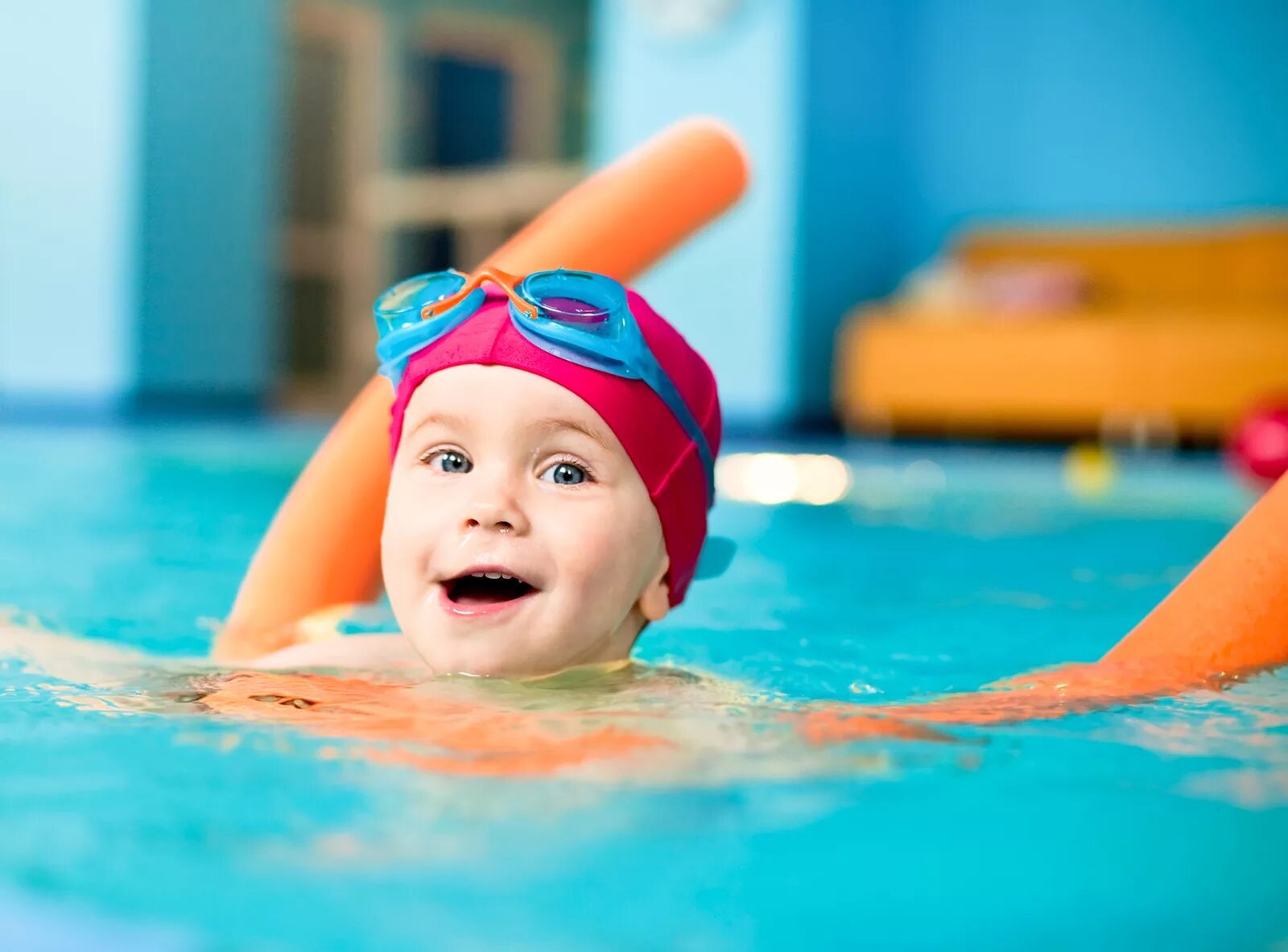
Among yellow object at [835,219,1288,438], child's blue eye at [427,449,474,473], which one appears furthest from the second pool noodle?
yellow object at [835,219,1288,438]

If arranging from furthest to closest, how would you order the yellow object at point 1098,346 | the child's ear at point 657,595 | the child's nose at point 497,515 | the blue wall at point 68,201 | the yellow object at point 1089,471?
1. the blue wall at point 68,201
2. the yellow object at point 1098,346
3. the yellow object at point 1089,471
4. the child's ear at point 657,595
5. the child's nose at point 497,515

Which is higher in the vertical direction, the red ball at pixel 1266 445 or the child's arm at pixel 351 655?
the child's arm at pixel 351 655

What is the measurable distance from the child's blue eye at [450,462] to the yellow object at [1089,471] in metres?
5.63

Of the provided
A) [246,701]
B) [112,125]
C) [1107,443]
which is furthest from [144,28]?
[246,701]

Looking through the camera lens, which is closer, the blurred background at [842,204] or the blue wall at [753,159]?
the blurred background at [842,204]

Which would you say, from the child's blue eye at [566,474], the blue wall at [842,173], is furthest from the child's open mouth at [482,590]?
the blue wall at [842,173]

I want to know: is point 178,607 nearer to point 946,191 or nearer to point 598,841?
point 598,841

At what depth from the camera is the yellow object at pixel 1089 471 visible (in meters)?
7.69

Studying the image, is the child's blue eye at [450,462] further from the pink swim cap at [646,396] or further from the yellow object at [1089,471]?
the yellow object at [1089,471]

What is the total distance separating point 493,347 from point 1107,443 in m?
9.97

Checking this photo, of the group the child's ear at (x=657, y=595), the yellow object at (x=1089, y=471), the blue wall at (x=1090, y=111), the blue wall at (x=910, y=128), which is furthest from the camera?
the blue wall at (x=910, y=128)

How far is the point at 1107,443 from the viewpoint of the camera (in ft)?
37.6

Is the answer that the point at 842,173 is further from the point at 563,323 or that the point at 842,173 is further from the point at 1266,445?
the point at 563,323

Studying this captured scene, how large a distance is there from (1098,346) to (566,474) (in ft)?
31.1
